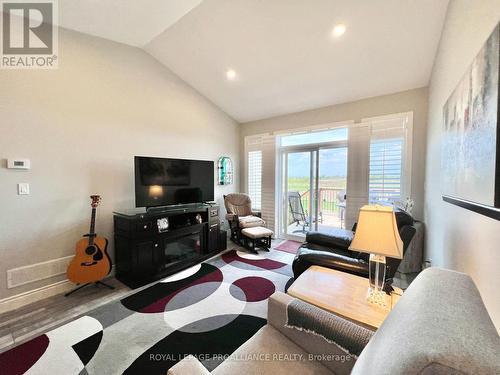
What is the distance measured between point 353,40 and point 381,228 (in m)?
2.35

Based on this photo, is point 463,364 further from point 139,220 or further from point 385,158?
point 385,158

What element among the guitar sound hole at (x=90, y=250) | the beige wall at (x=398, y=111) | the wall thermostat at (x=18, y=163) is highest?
the beige wall at (x=398, y=111)

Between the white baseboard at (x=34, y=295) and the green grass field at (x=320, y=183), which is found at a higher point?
the green grass field at (x=320, y=183)

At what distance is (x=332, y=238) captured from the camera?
8.63 feet

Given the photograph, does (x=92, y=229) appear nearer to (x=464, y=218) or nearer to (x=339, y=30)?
(x=464, y=218)

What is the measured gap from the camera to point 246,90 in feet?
12.1

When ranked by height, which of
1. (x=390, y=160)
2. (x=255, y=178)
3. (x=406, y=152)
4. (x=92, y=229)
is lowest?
(x=92, y=229)

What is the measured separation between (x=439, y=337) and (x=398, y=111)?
360 cm

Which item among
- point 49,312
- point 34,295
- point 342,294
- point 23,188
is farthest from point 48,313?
point 342,294

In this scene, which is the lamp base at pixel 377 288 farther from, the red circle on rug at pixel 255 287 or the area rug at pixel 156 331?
the red circle on rug at pixel 255 287

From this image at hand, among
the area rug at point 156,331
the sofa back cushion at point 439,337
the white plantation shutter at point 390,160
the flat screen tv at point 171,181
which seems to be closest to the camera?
the sofa back cushion at point 439,337

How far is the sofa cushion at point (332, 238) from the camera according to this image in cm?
255

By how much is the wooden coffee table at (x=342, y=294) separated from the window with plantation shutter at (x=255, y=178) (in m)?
3.03

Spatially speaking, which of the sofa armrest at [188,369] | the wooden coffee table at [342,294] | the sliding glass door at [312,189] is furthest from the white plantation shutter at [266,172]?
the sofa armrest at [188,369]
